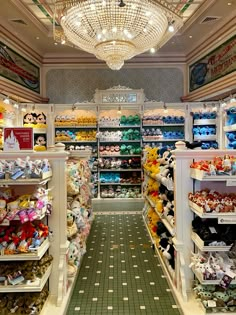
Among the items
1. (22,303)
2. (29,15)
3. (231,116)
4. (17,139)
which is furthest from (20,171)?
(231,116)

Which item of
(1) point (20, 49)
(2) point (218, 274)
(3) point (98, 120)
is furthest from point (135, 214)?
(1) point (20, 49)

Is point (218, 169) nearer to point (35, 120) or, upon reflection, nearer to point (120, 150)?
point (120, 150)

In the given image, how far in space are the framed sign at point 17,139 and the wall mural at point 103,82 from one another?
20.1 feet

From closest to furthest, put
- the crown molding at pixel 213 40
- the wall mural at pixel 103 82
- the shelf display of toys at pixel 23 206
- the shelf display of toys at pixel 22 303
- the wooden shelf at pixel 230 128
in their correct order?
the shelf display of toys at pixel 23 206, the shelf display of toys at pixel 22 303, the crown molding at pixel 213 40, the wooden shelf at pixel 230 128, the wall mural at pixel 103 82

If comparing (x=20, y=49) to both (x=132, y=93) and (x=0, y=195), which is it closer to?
(x=132, y=93)

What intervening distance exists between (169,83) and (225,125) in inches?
86.4

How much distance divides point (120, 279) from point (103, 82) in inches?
251

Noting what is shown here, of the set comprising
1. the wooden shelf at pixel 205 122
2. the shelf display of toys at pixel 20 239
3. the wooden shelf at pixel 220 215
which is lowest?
the shelf display of toys at pixel 20 239

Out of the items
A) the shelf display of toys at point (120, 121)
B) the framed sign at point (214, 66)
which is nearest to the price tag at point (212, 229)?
the framed sign at point (214, 66)

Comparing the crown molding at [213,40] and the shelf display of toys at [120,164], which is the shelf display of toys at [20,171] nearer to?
the crown molding at [213,40]

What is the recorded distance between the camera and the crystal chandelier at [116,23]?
2.57m

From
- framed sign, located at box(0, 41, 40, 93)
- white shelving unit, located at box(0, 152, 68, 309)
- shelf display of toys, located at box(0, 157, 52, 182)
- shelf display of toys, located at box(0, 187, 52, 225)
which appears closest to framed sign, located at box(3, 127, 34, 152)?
white shelving unit, located at box(0, 152, 68, 309)

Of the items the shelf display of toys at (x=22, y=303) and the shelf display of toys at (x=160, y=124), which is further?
the shelf display of toys at (x=160, y=124)

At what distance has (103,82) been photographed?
28.1ft
